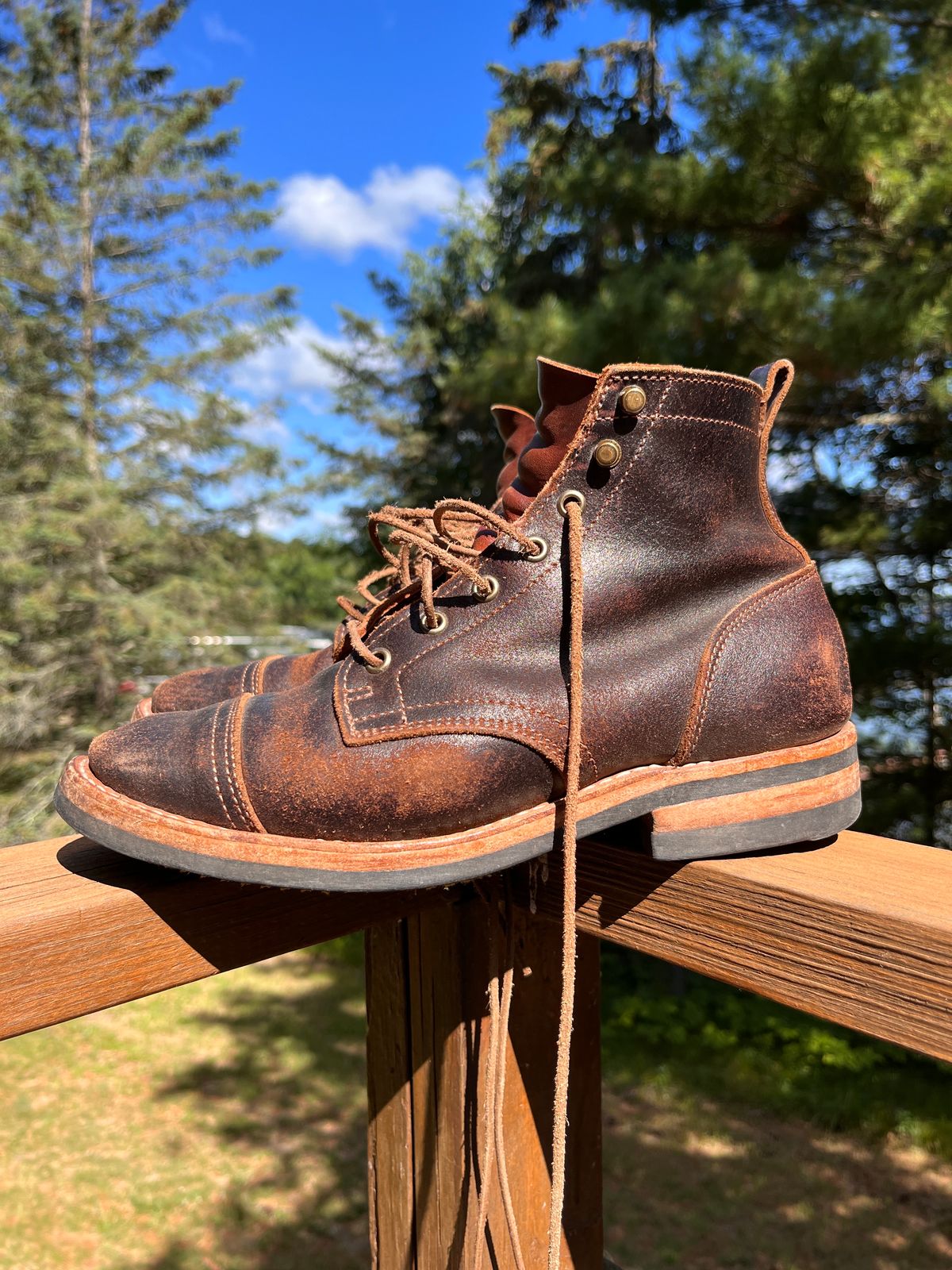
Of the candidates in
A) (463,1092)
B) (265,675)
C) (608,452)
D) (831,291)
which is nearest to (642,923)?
(463,1092)

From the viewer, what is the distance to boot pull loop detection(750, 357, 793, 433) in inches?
40.4

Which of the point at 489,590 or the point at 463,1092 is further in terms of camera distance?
the point at 463,1092

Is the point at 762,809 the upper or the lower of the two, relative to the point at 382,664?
lower

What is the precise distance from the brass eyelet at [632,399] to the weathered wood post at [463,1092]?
61 cm

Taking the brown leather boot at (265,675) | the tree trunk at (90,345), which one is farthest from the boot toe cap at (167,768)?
the tree trunk at (90,345)

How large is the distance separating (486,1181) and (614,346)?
3.81 m

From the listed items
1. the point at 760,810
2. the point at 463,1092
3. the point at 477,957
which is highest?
the point at 760,810

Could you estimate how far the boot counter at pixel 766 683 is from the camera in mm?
982

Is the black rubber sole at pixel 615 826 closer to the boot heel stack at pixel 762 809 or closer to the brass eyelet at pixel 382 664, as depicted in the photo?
the boot heel stack at pixel 762 809

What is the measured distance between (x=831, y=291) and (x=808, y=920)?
157 inches

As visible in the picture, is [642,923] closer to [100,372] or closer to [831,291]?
[831,291]

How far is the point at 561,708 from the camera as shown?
923mm

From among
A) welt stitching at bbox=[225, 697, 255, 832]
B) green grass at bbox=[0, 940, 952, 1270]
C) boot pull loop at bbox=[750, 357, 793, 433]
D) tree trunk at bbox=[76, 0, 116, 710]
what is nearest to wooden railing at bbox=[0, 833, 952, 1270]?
welt stitching at bbox=[225, 697, 255, 832]

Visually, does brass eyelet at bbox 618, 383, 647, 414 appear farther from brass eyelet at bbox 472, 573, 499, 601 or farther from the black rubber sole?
the black rubber sole
